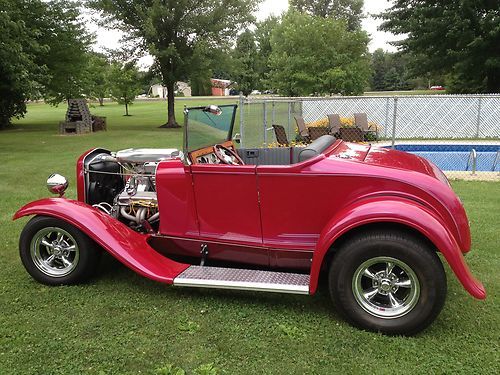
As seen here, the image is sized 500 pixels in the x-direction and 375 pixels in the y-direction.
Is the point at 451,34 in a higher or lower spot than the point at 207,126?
higher

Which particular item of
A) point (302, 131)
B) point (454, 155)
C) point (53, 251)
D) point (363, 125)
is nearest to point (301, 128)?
point (302, 131)

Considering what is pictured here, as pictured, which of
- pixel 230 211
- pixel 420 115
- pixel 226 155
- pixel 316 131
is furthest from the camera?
pixel 420 115

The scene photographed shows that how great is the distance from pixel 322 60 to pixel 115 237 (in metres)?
21.1

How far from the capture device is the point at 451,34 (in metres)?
20.0

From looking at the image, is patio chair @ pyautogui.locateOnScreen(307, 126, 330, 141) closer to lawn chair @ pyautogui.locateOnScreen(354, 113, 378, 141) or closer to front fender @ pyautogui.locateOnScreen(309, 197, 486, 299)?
lawn chair @ pyautogui.locateOnScreen(354, 113, 378, 141)

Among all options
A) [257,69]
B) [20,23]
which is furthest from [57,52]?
[257,69]

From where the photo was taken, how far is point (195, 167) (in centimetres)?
369

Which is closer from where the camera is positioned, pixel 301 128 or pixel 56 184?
pixel 56 184

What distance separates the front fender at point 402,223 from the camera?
118 inches

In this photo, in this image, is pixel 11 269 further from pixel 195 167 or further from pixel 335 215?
pixel 335 215

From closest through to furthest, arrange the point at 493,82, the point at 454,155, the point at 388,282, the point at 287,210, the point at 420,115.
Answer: the point at 388,282, the point at 287,210, the point at 454,155, the point at 420,115, the point at 493,82

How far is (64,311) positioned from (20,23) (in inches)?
498

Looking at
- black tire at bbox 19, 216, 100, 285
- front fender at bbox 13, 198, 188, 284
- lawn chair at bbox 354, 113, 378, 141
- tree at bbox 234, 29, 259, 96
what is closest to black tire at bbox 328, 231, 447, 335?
front fender at bbox 13, 198, 188, 284

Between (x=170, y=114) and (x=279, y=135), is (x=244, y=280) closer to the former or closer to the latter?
(x=279, y=135)
